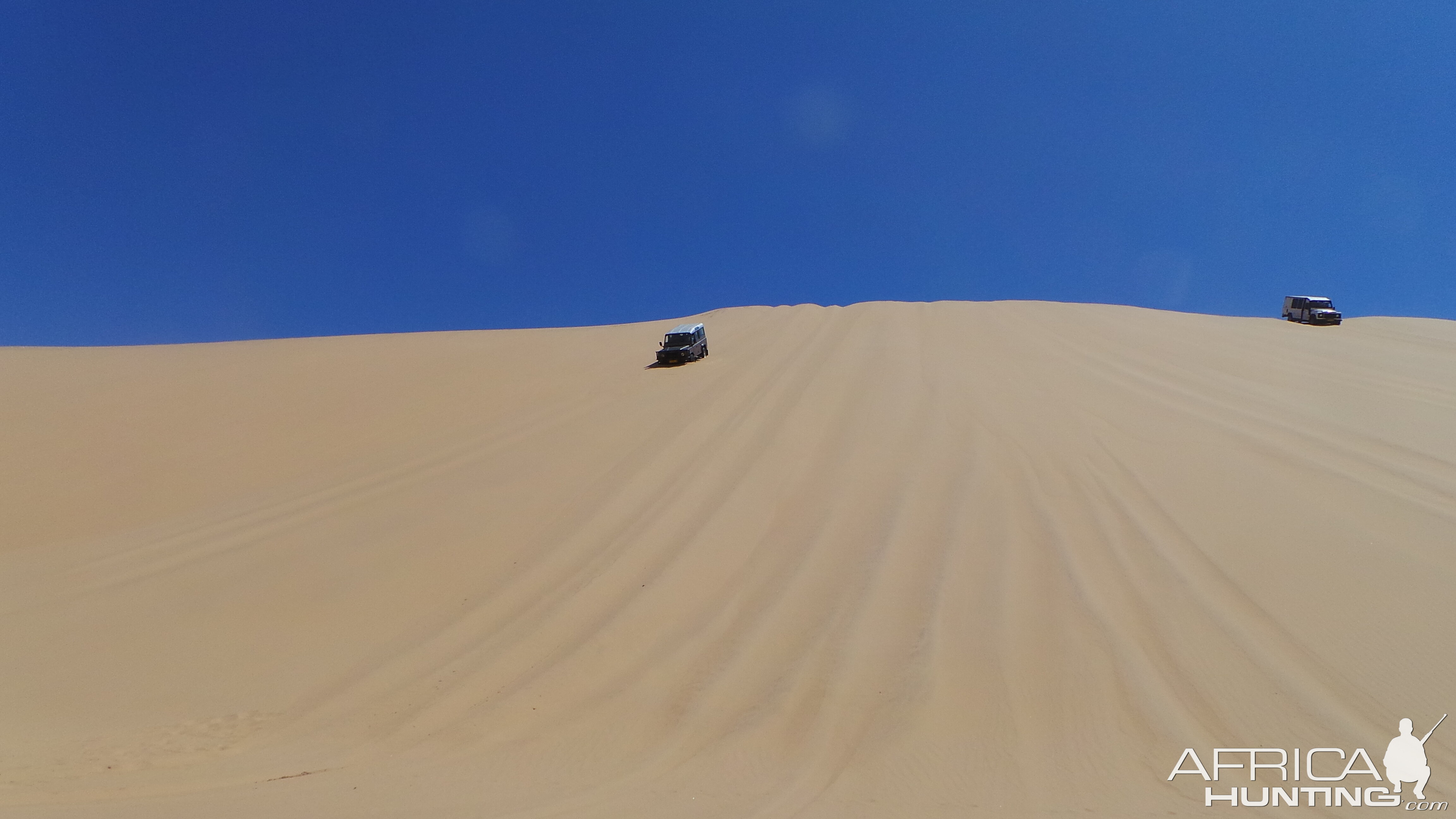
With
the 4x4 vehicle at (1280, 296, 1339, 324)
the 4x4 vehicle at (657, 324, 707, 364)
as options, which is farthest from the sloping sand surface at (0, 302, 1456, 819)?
the 4x4 vehicle at (1280, 296, 1339, 324)

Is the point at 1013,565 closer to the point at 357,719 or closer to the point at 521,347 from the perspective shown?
the point at 357,719

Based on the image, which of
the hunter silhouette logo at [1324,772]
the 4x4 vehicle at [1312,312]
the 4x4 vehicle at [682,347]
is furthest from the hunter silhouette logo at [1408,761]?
the 4x4 vehicle at [1312,312]

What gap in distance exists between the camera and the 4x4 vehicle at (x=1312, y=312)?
24562 mm

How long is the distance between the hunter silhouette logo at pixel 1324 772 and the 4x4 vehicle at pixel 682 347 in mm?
14286

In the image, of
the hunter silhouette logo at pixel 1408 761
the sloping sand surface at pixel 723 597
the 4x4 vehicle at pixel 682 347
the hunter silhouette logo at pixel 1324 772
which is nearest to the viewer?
the hunter silhouette logo at pixel 1324 772

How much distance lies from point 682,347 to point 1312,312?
22081 mm

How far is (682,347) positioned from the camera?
60.1ft

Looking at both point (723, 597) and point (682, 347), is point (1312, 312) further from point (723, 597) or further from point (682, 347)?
point (723, 597)

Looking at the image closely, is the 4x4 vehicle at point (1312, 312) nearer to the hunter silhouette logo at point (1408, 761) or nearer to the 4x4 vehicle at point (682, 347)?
the 4x4 vehicle at point (682, 347)

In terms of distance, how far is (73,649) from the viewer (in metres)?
A: 6.88

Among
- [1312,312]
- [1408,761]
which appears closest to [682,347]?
[1408,761]

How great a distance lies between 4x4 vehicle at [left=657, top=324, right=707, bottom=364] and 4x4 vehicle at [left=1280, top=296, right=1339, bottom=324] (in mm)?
21215

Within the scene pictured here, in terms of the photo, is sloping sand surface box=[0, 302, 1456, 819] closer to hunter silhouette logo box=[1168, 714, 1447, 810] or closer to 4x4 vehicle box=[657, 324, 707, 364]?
hunter silhouette logo box=[1168, 714, 1447, 810]

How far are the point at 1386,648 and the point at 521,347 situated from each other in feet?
64.6
